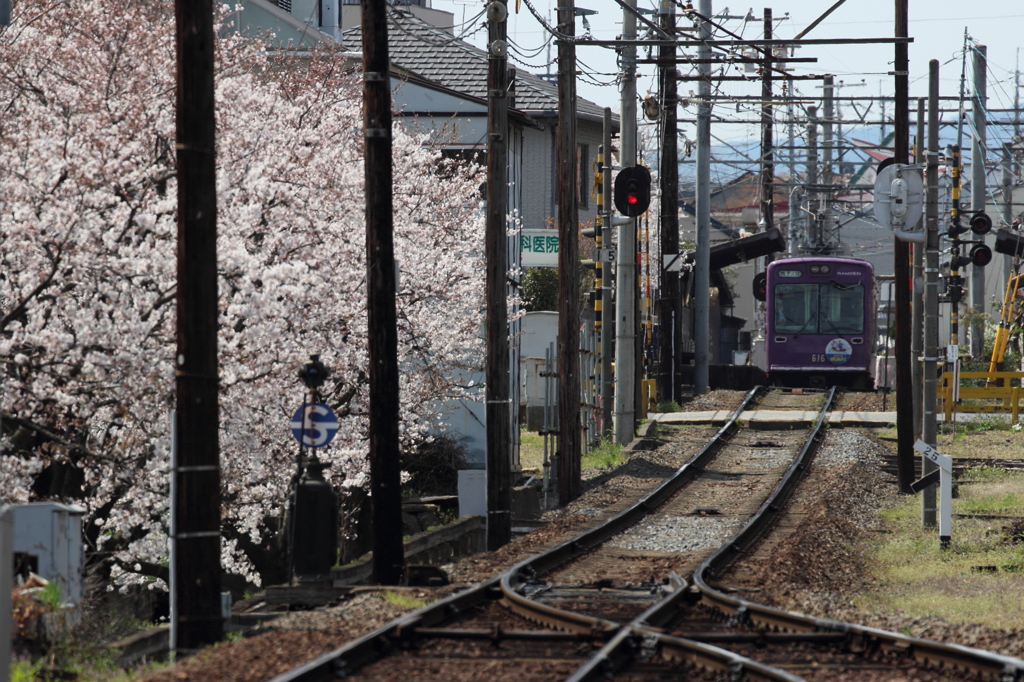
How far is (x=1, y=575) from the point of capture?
21.5 ft

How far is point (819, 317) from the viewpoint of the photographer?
109ft

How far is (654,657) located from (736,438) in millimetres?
17860

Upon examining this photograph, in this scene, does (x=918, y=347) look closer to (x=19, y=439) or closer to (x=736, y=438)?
(x=736, y=438)

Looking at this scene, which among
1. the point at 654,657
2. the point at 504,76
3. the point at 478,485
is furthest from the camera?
the point at 478,485

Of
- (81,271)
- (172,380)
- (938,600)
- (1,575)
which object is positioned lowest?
(938,600)

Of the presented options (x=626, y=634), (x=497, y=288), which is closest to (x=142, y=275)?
(x=497, y=288)

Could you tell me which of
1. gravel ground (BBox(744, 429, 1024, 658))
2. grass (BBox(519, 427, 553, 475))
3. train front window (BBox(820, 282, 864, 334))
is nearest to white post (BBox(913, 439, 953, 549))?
gravel ground (BBox(744, 429, 1024, 658))

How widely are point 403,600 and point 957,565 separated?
6.01 m

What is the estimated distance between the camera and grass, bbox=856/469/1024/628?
10.4 metres

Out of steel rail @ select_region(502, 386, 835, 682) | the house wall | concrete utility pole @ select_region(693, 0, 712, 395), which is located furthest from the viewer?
the house wall

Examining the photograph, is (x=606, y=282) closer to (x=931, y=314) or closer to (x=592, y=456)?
(x=592, y=456)

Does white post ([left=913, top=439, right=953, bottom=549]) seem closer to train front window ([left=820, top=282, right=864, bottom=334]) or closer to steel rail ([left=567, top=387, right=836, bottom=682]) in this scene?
steel rail ([left=567, top=387, right=836, bottom=682])

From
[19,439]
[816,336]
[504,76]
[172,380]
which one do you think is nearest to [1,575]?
[172,380]

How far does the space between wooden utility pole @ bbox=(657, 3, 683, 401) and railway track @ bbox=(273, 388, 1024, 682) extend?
17.2m
